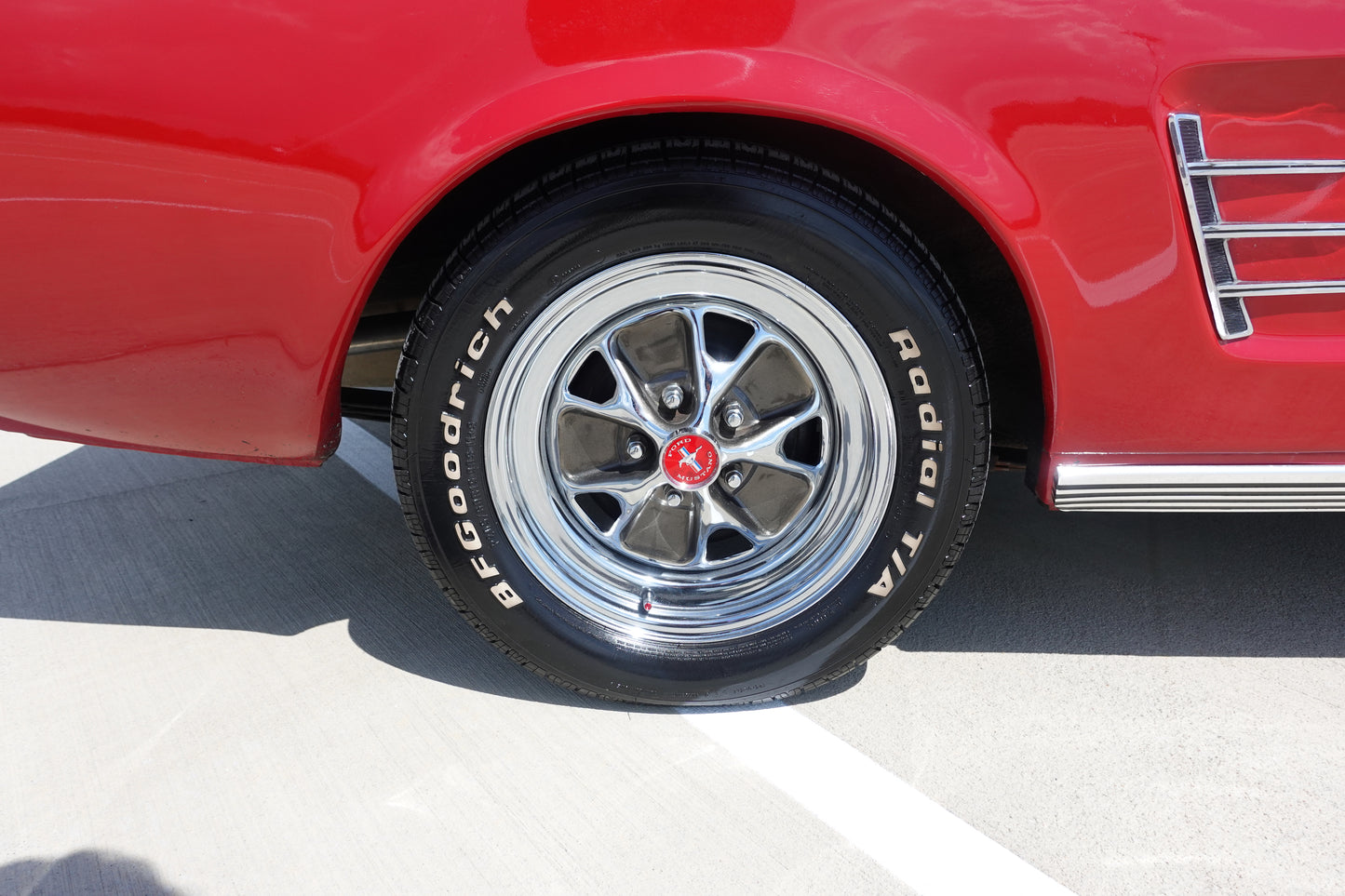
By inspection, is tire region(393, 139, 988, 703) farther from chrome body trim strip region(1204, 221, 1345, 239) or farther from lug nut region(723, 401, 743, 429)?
chrome body trim strip region(1204, 221, 1345, 239)

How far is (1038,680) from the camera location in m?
1.76

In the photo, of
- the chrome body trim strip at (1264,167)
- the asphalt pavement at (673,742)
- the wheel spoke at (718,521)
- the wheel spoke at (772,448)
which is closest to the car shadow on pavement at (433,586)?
the asphalt pavement at (673,742)

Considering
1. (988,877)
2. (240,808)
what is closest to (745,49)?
(988,877)

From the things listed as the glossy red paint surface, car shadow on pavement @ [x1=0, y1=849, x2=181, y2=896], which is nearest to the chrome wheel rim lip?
the glossy red paint surface

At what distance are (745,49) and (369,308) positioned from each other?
0.97 metres

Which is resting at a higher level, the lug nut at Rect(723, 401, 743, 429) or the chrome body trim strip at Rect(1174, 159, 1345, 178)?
the chrome body trim strip at Rect(1174, 159, 1345, 178)

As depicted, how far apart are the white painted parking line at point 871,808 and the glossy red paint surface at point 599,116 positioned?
730 millimetres

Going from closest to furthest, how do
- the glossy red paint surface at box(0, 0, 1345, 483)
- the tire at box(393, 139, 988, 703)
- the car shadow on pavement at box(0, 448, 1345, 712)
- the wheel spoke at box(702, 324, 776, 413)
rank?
the glossy red paint surface at box(0, 0, 1345, 483), the tire at box(393, 139, 988, 703), the wheel spoke at box(702, 324, 776, 413), the car shadow on pavement at box(0, 448, 1345, 712)

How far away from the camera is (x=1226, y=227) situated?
1.37 m

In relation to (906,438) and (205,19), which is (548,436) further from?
(205,19)

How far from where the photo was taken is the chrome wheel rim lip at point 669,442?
5.12 feet

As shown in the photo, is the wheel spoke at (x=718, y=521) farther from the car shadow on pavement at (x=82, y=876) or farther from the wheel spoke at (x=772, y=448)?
the car shadow on pavement at (x=82, y=876)

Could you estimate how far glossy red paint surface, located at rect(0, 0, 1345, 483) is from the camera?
1.30 metres

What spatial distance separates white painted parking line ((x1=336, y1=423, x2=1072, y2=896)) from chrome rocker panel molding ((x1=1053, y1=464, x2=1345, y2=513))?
55cm
